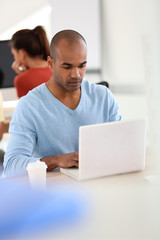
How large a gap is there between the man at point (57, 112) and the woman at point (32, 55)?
0.81 m

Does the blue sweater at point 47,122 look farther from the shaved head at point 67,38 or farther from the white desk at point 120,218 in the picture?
the white desk at point 120,218

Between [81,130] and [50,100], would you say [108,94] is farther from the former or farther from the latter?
[81,130]

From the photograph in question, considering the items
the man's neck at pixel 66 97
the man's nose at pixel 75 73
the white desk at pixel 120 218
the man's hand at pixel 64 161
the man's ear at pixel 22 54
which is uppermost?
the man's ear at pixel 22 54

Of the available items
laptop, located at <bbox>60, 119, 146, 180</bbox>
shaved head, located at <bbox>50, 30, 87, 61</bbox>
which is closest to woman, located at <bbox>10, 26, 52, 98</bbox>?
shaved head, located at <bbox>50, 30, 87, 61</bbox>

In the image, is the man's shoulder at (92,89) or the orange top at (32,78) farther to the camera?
the orange top at (32,78)

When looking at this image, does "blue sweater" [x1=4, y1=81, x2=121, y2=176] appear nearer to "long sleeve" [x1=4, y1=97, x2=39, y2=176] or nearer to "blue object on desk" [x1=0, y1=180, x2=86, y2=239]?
"long sleeve" [x1=4, y1=97, x2=39, y2=176]

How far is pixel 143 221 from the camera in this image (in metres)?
0.40

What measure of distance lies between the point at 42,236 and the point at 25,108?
0.90m

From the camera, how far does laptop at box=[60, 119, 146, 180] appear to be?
974 millimetres

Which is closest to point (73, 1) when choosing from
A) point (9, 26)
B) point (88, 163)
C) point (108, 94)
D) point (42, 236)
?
point (9, 26)

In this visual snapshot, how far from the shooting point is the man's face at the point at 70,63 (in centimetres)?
124

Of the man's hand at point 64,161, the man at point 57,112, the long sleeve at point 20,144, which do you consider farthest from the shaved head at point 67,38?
the man's hand at point 64,161

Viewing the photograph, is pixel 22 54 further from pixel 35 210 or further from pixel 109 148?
pixel 35 210

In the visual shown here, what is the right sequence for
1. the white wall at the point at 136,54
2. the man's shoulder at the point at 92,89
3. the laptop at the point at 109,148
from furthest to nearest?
the man's shoulder at the point at 92,89 < the laptop at the point at 109,148 < the white wall at the point at 136,54
